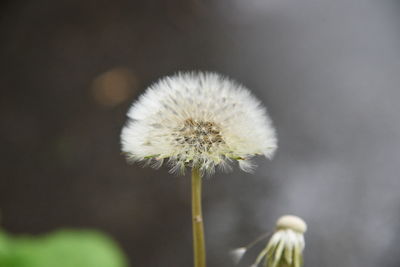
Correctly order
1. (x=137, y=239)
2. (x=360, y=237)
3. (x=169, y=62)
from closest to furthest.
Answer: (x=360, y=237) → (x=137, y=239) → (x=169, y=62)

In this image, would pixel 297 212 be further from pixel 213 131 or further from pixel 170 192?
pixel 213 131

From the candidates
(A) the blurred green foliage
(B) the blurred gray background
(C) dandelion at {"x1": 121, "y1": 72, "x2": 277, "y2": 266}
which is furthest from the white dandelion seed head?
(B) the blurred gray background

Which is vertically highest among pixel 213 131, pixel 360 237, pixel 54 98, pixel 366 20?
pixel 366 20

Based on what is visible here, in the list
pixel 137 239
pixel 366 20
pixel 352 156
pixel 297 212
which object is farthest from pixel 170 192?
pixel 366 20

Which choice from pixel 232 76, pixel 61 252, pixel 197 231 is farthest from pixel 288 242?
pixel 232 76

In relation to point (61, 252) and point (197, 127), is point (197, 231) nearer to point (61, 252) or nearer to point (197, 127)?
point (197, 127)

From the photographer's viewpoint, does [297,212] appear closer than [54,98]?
Yes

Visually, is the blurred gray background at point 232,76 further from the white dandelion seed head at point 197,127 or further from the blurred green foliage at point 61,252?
the blurred green foliage at point 61,252
